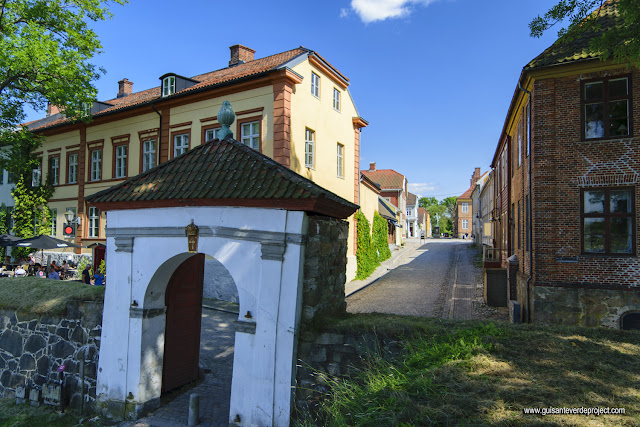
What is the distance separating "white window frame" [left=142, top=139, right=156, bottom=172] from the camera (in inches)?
771

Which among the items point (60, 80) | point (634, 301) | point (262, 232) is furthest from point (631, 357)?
point (60, 80)

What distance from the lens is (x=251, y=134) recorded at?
1606 centimetres

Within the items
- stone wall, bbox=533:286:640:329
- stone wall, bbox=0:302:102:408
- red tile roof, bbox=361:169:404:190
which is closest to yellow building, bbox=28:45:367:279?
stone wall, bbox=0:302:102:408

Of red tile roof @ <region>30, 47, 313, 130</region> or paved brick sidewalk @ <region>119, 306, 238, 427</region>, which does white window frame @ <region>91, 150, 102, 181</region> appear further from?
paved brick sidewalk @ <region>119, 306, 238, 427</region>

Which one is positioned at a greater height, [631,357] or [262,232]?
[262,232]

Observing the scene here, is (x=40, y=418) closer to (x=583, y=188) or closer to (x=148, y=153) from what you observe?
(x=583, y=188)

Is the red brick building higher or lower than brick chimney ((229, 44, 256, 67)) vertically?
lower

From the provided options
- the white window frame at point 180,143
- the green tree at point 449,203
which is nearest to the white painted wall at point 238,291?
the white window frame at point 180,143

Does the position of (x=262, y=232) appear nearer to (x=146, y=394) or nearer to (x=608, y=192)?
(x=146, y=394)

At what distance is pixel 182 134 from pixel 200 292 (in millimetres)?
11642

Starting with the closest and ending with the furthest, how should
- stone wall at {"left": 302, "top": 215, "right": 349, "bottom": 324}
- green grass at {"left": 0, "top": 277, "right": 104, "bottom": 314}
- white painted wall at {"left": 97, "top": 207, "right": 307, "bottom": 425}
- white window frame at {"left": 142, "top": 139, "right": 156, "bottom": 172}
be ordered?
white painted wall at {"left": 97, "top": 207, "right": 307, "bottom": 425}, stone wall at {"left": 302, "top": 215, "right": 349, "bottom": 324}, green grass at {"left": 0, "top": 277, "right": 104, "bottom": 314}, white window frame at {"left": 142, "top": 139, "right": 156, "bottom": 172}

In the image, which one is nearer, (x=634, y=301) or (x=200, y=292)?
(x=200, y=292)

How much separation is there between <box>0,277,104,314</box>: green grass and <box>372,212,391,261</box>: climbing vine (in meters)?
18.0

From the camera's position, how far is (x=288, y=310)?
5.77m
